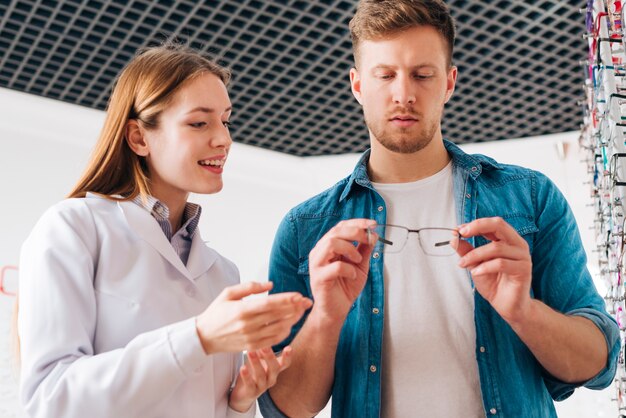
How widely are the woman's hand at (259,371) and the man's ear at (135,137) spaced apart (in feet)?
1.37

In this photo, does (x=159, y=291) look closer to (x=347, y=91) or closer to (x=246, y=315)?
(x=246, y=315)

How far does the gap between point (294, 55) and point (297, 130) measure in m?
0.67

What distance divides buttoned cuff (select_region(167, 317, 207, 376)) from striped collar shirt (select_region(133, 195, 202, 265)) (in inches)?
13.7

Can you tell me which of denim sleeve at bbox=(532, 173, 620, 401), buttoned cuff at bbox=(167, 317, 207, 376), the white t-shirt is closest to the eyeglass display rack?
denim sleeve at bbox=(532, 173, 620, 401)

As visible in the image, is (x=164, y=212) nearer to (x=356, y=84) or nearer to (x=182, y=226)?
(x=182, y=226)

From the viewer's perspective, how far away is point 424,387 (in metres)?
1.52

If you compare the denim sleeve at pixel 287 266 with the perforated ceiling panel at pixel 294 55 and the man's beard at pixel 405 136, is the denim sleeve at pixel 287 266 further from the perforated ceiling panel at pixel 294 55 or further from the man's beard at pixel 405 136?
the perforated ceiling panel at pixel 294 55

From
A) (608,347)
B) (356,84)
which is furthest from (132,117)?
(608,347)

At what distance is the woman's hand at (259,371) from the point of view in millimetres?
1434

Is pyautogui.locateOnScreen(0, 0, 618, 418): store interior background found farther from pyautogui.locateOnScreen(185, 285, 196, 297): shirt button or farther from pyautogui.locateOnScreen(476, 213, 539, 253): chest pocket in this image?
pyautogui.locateOnScreen(185, 285, 196, 297): shirt button

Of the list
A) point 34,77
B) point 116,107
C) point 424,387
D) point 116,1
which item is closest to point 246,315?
point 424,387

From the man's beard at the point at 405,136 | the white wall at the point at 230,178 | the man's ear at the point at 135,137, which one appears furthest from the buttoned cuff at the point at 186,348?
the white wall at the point at 230,178

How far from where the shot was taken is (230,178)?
13.6ft

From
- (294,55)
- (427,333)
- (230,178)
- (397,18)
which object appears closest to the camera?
(427,333)
